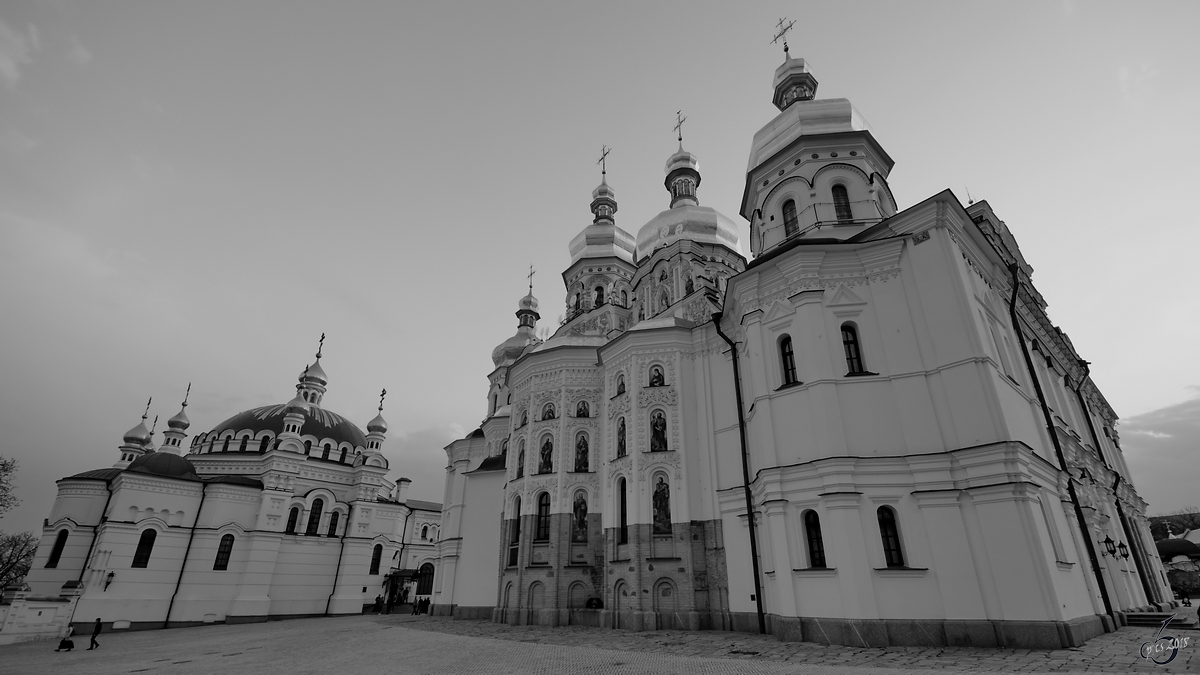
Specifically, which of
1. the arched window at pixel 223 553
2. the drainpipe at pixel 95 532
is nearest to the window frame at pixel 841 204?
the arched window at pixel 223 553

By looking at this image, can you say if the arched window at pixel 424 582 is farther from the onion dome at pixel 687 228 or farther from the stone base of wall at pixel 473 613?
the onion dome at pixel 687 228

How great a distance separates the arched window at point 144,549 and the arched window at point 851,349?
34.6 meters

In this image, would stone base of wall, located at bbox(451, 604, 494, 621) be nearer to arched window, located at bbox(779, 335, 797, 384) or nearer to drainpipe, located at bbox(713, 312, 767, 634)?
drainpipe, located at bbox(713, 312, 767, 634)

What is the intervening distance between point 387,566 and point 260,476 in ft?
32.5

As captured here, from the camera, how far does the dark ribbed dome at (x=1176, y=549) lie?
3303cm

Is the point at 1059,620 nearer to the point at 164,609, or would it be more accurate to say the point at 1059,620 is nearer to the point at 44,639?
the point at 44,639

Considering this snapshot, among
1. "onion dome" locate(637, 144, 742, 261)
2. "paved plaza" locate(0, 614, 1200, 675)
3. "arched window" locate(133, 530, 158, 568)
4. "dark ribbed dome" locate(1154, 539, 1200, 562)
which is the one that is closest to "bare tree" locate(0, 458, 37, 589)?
"arched window" locate(133, 530, 158, 568)

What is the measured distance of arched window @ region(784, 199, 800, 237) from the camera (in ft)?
64.5

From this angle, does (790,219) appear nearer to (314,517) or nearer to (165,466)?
(314,517)

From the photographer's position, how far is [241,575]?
30953 millimetres

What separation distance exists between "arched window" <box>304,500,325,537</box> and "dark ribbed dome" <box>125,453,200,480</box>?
6.41m

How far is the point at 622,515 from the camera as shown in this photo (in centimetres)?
1938

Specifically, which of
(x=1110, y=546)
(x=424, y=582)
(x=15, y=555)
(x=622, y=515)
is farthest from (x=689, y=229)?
(x=15, y=555)

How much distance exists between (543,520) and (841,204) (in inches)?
615
